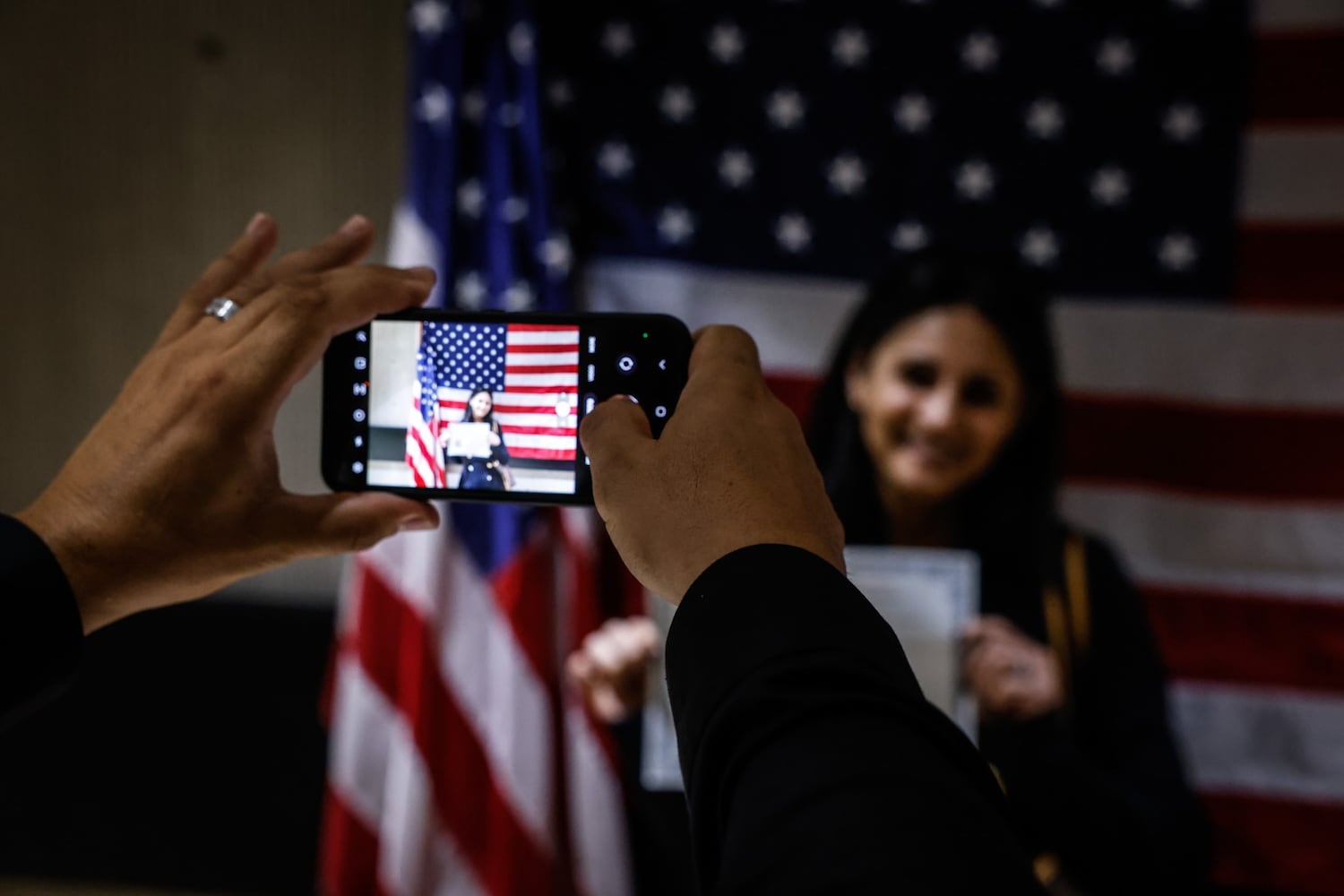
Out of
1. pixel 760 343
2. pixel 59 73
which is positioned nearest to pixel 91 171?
pixel 59 73

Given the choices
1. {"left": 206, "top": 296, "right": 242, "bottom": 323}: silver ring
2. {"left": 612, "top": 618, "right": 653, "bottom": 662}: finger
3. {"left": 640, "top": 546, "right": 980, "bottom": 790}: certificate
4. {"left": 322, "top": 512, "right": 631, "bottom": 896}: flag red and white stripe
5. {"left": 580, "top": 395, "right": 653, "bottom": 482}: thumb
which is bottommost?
{"left": 322, "top": 512, "right": 631, "bottom": 896}: flag red and white stripe

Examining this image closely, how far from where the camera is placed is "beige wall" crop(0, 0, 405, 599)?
59.9 inches

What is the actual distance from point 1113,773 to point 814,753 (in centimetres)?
113

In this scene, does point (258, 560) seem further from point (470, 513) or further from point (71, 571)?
point (470, 513)

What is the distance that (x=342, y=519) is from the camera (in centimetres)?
61

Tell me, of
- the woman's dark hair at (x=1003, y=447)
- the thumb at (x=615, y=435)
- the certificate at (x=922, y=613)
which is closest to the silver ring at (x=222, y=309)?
the thumb at (x=615, y=435)

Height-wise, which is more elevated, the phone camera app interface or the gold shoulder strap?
the phone camera app interface

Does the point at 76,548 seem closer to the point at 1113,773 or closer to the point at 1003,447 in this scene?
the point at 1003,447

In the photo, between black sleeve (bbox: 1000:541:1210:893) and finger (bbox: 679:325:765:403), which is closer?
finger (bbox: 679:325:765:403)

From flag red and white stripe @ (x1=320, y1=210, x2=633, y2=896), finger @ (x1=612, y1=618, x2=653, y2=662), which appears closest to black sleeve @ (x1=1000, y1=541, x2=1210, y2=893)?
finger @ (x1=612, y1=618, x2=653, y2=662)

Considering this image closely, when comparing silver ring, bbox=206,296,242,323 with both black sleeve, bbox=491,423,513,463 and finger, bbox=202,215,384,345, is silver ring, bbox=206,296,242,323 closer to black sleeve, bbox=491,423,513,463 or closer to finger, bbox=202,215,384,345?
finger, bbox=202,215,384,345

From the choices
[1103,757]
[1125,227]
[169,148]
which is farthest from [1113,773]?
[169,148]

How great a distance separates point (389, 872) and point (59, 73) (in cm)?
143

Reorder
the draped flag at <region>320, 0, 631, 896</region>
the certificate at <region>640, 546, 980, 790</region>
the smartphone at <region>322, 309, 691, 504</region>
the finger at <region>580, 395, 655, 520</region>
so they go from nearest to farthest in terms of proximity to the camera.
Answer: the finger at <region>580, 395, 655, 520</region>, the smartphone at <region>322, 309, 691, 504</region>, the certificate at <region>640, 546, 980, 790</region>, the draped flag at <region>320, 0, 631, 896</region>
